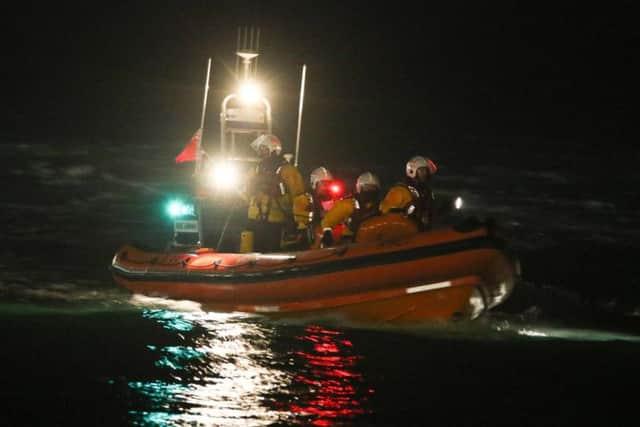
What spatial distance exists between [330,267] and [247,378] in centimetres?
173

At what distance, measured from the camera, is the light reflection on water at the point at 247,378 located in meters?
8.00

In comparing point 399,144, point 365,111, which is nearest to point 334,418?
point 399,144

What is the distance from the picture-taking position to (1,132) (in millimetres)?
39062

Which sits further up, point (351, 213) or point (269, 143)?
point (269, 143)

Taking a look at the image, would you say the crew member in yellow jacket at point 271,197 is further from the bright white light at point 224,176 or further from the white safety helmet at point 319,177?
the bright white light at point 224,176

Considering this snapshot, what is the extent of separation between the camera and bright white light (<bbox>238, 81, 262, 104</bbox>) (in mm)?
12969

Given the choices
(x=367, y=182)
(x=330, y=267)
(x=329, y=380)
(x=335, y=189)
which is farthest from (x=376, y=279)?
(x=329, y=380)

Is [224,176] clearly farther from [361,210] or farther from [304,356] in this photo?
[304,356]

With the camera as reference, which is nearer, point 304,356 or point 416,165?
point 304,356

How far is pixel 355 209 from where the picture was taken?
35.3ft

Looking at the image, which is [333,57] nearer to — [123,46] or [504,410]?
[123,46]

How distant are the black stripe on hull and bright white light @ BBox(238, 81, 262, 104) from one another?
2.19 metres

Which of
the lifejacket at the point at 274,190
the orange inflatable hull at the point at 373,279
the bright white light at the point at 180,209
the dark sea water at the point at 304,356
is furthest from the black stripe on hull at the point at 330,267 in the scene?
the bright white light at the point at 180,209

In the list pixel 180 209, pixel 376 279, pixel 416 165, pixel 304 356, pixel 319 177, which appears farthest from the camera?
pixel 180 209
